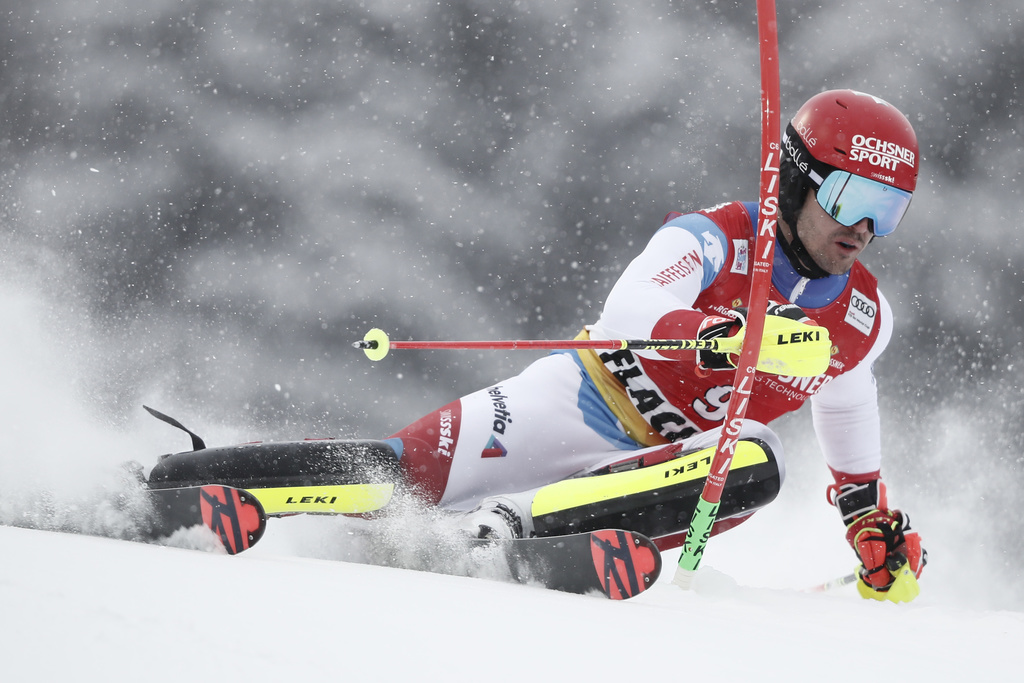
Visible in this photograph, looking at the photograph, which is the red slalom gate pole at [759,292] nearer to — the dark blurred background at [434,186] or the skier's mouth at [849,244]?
the skier's mouth at [849,244]

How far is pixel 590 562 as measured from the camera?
1810mm

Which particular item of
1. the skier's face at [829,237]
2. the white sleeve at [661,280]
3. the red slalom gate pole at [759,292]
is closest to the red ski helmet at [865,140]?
the skier's face at [829,237]

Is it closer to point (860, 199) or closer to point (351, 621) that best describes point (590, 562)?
point (351, 621)

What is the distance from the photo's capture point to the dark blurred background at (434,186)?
186 inches

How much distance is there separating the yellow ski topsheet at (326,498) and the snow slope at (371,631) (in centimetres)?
38

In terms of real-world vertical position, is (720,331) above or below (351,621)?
above

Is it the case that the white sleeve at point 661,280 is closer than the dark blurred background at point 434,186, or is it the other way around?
the white sleeve at point 661,280

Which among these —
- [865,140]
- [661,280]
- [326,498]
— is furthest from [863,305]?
[326,498]

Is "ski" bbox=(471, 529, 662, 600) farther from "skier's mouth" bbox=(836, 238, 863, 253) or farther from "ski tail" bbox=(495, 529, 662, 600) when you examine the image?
"skier's mouth" bbox=(836, 238, 863, 253)

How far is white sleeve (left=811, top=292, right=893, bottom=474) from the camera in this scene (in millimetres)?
2705

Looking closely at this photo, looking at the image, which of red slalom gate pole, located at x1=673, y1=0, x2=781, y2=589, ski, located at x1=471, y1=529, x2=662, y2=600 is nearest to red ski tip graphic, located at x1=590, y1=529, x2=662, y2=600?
ski, located at x1=471, y1=529, x2=662, y2=600

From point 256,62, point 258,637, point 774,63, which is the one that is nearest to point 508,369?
point 256,62

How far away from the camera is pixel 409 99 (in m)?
5.22

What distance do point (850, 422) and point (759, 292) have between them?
3.68 feet
